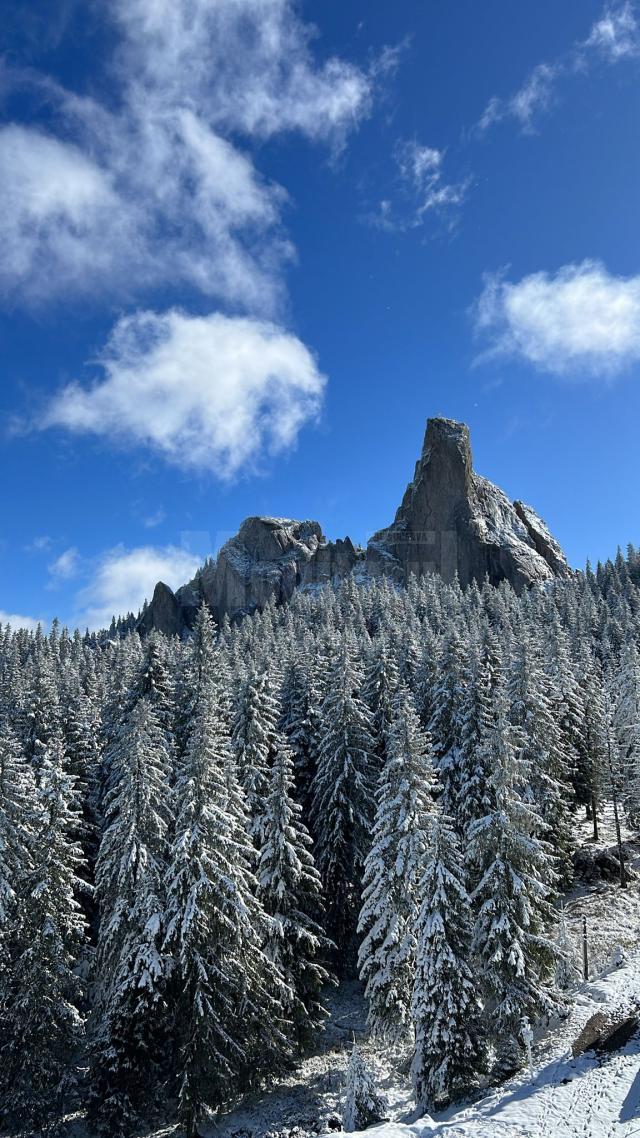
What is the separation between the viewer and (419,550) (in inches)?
5812

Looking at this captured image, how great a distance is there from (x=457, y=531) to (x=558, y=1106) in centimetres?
13438

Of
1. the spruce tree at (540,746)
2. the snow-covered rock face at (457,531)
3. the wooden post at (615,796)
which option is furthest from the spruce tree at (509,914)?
the snow-covered rock face at (457,531)

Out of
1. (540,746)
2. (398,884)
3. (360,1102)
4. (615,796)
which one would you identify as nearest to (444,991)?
(360,1102)

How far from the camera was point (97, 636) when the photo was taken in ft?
568

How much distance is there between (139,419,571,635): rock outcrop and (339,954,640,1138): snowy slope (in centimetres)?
12284

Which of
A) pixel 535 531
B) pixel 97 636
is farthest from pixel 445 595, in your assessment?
pixel 97 636

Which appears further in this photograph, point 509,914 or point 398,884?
point 398,884

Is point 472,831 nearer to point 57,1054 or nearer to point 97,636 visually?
point 57,1054

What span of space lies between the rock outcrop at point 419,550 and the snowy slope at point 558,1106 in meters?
123

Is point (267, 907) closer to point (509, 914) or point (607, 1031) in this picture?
point (509, 914)

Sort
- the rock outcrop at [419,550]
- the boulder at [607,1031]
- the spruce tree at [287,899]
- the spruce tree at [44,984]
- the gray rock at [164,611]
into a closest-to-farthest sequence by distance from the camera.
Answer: the boulder at [607,1031]
the spruce tree at [44,984]
the spruce tree at [287,899]
the rock outcrop at [419,550]
the gray rock at [164,611]

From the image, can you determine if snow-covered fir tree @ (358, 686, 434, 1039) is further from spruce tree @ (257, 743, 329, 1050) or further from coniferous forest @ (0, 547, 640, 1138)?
spruce tree @ (257, 743, 329, 1050)

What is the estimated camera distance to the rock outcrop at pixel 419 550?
466 ft

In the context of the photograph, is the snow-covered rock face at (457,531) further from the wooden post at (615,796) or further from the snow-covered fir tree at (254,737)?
the snow-covered fir tree at (254,737)
